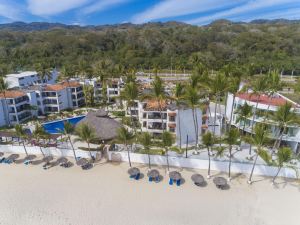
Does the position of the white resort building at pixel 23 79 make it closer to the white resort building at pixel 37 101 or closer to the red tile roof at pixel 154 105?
the white resort building at pixel 37 101

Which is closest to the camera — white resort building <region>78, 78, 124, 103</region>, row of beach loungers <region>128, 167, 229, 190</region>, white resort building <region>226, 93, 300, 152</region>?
row of beach loungers <region>128, 167, 229, 190</region>

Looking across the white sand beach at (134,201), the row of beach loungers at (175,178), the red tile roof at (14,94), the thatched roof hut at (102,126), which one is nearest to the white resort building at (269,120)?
the white sand beach at (134,201)

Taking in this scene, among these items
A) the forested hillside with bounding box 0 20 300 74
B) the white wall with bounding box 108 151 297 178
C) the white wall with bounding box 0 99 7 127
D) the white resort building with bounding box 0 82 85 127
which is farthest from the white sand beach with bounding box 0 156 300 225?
the forested hillside with bounding box 0 20 300 74

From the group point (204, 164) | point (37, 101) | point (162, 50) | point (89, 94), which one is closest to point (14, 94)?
point (37, 101)

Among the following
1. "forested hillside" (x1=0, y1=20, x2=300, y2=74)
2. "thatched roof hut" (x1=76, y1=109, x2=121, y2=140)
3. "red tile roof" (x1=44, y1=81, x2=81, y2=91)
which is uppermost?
"forested hillside" (x1=0, y1=20, x2=300, y2=74)

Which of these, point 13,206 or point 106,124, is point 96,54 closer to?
point 106,124

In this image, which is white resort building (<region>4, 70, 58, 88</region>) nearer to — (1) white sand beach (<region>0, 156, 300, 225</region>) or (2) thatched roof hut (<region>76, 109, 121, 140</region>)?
(2) thatched roof hut (<region>76, 109, 121, 140</region>)
